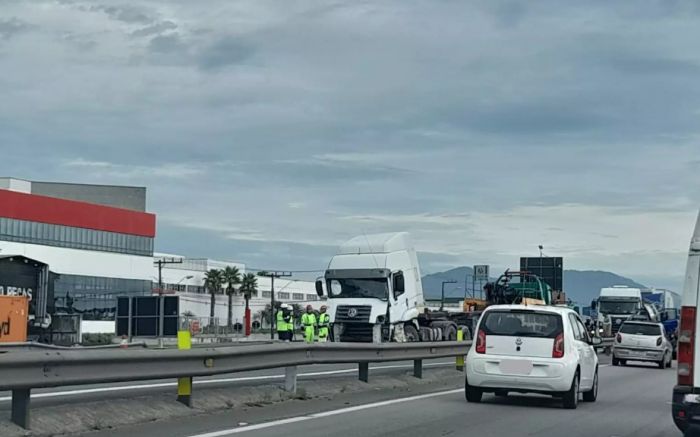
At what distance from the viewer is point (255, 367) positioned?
14.0m

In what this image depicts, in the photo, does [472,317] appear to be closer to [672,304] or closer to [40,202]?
[672,304]

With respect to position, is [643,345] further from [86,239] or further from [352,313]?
[86,239]

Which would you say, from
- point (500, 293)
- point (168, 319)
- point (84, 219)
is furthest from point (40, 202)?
point (168, 319)

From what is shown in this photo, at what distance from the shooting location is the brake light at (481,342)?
52.2 ft

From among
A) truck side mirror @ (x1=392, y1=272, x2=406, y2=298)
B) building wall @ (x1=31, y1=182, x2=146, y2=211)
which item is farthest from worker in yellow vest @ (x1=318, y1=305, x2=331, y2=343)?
building wall @ (x1=31, y1=182, x2=146, y2=211)

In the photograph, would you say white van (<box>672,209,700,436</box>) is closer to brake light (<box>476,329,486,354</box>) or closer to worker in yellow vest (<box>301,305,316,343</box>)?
brake light (<box>476,329,486,354</box>)

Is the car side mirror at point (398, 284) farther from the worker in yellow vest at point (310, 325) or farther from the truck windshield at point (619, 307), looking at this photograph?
the truck windshield at point (619, 307)

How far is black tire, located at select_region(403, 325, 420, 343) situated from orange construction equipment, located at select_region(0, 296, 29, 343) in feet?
41.7

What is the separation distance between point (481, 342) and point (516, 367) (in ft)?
2.27

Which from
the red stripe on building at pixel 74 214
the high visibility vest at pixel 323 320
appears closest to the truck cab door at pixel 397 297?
the high visibility vest at pixel 323 320

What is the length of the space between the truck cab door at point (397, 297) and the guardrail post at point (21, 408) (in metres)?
23.4

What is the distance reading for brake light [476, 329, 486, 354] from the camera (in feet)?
52.2

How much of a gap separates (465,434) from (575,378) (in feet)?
14.0

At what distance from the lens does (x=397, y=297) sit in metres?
33.7
